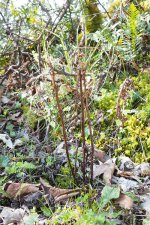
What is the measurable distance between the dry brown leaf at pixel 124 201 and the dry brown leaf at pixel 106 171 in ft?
0.66

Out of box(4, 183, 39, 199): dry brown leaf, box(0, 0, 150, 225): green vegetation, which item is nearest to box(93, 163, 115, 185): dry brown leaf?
box(0, 0, 150, 225): green vegetation

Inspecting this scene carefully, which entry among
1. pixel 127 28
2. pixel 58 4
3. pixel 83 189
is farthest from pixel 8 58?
pixel 83 189

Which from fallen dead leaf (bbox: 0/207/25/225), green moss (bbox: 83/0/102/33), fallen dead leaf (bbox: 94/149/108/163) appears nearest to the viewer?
fallen dead leaf (bbox: 0/207/25/225)

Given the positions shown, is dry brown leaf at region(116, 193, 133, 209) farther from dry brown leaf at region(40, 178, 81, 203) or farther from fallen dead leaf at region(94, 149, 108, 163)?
fallen dead leaf at region(94, 149, 108, 163)

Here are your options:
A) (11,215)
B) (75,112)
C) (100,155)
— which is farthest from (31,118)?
(11,215)

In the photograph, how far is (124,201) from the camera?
6.97 feet

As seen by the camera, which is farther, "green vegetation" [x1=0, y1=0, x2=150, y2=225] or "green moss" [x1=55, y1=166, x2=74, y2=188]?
"green moss" [x1=55, y1=166, x2=74, y2=188]

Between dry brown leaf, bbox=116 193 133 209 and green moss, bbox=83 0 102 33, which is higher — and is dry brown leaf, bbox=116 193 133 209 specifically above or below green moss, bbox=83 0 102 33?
below

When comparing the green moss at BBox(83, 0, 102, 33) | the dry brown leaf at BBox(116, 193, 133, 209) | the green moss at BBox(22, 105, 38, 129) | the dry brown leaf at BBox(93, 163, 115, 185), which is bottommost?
the dry brown leaf at BBox(116, 193, 133, 209)

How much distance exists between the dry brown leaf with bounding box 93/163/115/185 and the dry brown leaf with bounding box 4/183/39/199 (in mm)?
423

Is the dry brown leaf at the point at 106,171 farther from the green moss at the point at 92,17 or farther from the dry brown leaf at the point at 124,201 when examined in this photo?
the green moss at the point at 92,17

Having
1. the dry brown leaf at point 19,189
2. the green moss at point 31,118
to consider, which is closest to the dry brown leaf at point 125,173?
the dry brown leaf at point 19,189

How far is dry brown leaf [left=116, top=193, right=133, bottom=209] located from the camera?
2.09 meters

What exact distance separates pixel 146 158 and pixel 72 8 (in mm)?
Result: 2390
